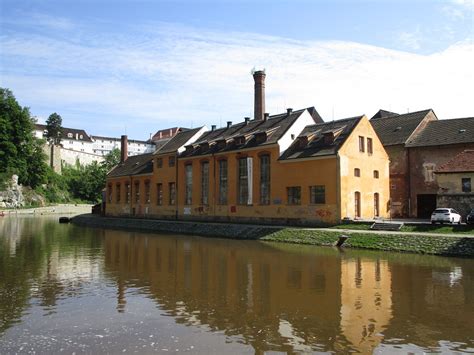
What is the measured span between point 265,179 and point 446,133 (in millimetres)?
18771

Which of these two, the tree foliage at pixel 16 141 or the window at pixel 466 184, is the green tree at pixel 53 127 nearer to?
the tree foliage at pixel 16 141

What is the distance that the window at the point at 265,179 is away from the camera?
40.7 metres

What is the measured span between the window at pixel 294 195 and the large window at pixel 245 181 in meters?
4.51

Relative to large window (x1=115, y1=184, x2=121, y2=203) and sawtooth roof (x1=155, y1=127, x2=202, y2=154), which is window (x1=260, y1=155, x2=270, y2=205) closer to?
sawtooth roof (x1=155, y1=127, x2=202, y2=154)

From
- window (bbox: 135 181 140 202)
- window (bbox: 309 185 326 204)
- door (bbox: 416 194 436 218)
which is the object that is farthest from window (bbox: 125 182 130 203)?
door (bbox: 416 194 436 218)

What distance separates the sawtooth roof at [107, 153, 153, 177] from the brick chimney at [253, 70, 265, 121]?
16.2 metres

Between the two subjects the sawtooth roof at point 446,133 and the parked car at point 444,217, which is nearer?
the parked car at point 444,217

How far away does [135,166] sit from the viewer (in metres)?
62.4

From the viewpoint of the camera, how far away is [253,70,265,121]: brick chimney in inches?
1970

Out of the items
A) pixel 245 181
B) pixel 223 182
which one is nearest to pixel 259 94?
pixel 223 182

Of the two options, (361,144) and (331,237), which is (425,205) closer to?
(361,144)

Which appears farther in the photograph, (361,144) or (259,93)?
(259,93)

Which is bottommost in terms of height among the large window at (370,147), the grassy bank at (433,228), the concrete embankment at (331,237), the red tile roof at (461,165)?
the concrete embankment at (331,237)

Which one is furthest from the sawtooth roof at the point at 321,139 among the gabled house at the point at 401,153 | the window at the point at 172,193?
the window at the point at 172,193
